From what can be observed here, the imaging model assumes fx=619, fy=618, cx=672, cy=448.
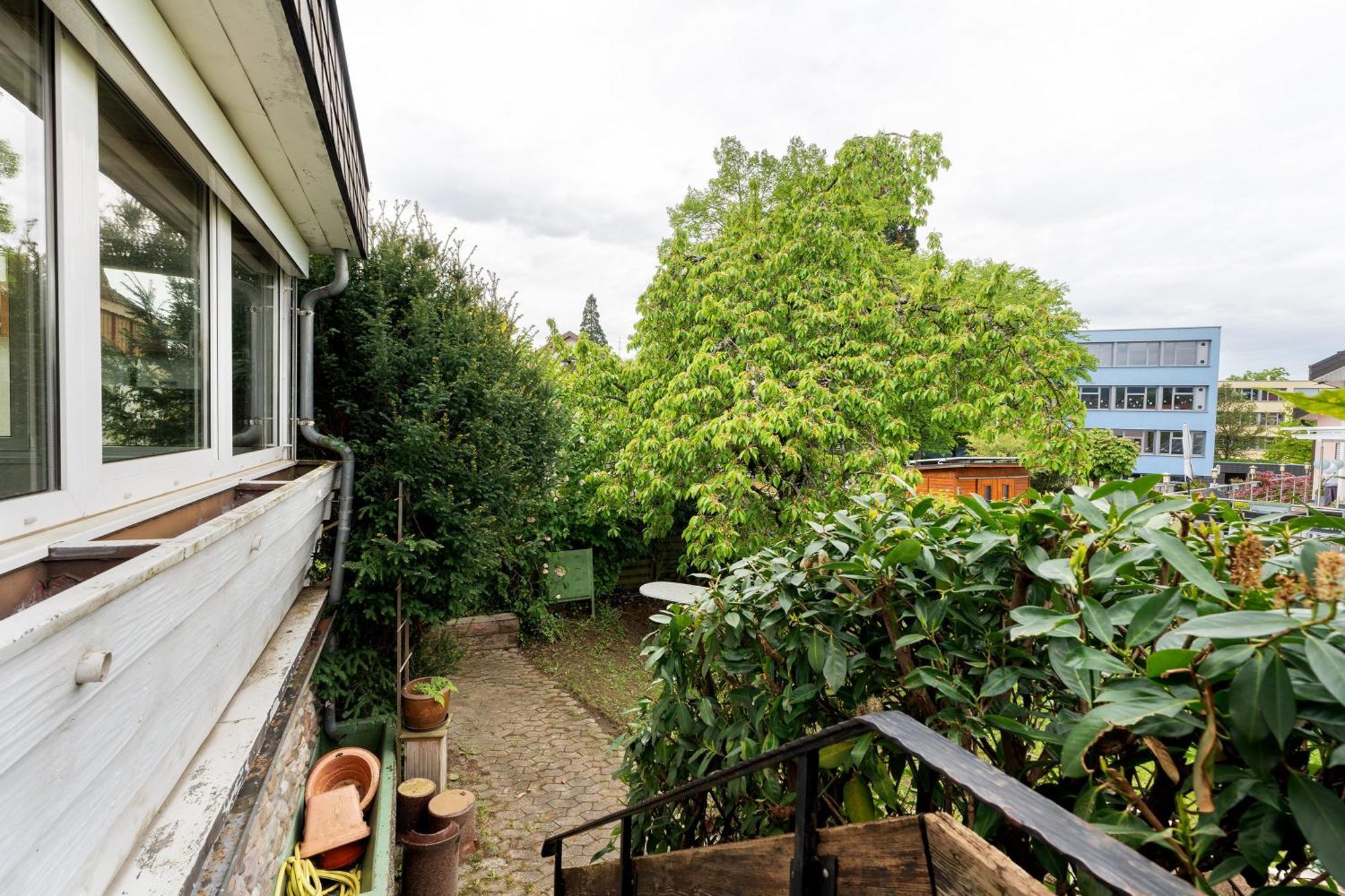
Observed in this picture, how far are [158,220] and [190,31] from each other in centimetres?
49

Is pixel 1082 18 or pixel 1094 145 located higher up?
pixel 1094 145

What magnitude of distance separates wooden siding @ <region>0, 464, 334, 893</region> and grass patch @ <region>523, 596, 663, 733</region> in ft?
14.1

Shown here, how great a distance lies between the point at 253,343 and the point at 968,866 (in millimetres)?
3257

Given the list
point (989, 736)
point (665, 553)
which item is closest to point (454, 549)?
point (989, 736)

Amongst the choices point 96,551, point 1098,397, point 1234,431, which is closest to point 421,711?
point 96,551

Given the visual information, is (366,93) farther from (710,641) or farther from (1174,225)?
(1174,225)

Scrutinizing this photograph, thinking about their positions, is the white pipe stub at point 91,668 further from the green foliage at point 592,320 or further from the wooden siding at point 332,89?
the green foliage at point 592,320

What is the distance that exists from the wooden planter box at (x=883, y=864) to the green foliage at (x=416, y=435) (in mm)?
2966

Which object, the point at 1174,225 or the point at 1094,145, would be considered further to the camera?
the point at 1174,225

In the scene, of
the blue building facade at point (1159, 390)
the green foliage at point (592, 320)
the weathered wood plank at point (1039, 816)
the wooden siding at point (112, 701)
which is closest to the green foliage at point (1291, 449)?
the weathered wood plank at point (1039, 816)

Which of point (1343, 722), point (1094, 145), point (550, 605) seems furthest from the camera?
point (1094, 145)

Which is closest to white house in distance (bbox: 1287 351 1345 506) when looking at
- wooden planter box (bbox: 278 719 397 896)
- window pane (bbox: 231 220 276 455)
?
window pane (bbox: 231 220 276 455)

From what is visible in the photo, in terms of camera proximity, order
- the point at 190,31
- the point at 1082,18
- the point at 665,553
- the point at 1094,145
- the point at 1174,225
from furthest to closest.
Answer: the point at 1174,225 < the point at 1094,145 < the point at 665,553 < the point at 1082,18 < the point at 190,31

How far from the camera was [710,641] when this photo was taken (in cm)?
167
